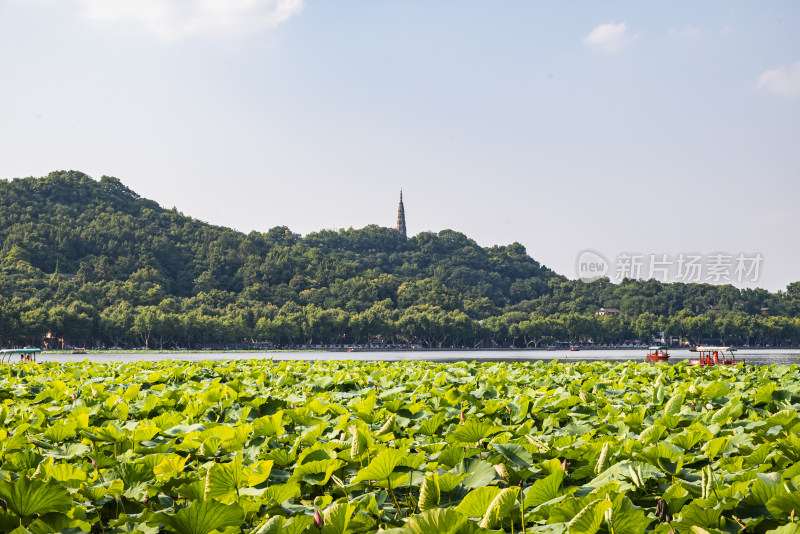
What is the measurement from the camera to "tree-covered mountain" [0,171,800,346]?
10344 centimetres

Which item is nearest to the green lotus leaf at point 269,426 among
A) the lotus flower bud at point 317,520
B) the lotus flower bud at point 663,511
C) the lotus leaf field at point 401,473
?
the lotus leaf field at point 401,473

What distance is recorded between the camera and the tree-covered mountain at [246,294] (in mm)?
103438

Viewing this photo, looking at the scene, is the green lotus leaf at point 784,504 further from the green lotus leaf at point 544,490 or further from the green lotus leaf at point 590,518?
the green lotus leaf at point 544,490

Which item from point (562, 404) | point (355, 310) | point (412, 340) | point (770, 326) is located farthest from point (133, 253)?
point (562, 404)

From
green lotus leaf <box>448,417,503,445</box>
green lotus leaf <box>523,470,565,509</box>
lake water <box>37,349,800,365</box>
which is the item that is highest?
green lotus leaf <box>448,417,503,445</box>

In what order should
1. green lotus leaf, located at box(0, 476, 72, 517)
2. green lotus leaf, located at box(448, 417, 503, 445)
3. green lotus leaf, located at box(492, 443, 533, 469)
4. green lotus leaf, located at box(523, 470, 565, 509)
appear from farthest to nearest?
green lotus leaf, located at box(448, 417, 503, 445) → green lotus leaf, located at box(492, 443, 533, 469) → green lotus leaf, located at box(523, 470, 565, 509) → green lotus leaf, located at box(0, 476, 72, 517)

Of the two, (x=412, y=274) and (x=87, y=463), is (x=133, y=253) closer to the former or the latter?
(x=412, y=274)

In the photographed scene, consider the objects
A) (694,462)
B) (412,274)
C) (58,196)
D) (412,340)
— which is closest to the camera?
(694,462)

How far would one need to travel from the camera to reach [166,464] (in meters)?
3.12

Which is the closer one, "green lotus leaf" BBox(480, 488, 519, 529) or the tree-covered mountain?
"green lotus leaf" BBox(480, 488, 519, 529)

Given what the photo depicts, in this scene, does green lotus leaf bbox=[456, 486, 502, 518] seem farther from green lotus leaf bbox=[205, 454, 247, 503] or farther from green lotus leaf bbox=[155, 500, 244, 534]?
green lotus leaf bbox=[205, 454, 247, 503]

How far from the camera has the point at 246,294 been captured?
435 ft

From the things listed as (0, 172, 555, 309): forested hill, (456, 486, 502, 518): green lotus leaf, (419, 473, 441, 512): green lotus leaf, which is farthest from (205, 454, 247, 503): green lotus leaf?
(0, 172, 555, 309): forested hill

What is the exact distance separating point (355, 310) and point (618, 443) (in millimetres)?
130193
